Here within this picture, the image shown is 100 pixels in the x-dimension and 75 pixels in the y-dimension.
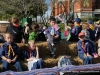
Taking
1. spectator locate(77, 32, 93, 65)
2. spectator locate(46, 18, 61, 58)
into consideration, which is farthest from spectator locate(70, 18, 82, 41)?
spectator locate(77, 32, 93, 65)

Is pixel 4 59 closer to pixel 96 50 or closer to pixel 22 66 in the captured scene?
pixel 22 66

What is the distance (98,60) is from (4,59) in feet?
10.1

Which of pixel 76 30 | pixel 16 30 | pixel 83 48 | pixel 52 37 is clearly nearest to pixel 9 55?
pixel 16 30

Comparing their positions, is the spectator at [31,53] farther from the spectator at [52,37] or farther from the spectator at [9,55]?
the spectator at [52,37]

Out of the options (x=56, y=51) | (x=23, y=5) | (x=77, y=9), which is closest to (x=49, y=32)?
(x=56, y=51)

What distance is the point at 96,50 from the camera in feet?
29.9

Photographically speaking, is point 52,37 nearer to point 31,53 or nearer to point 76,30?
point 31,53

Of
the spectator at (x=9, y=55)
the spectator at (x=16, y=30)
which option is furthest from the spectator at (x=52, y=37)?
Answer: the spectator at (x=9, y=55)

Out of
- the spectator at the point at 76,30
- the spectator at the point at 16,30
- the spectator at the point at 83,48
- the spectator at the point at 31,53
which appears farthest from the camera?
the spectator at the point at 76,30

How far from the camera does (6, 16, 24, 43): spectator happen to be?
8688mm

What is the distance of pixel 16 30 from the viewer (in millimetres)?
8758

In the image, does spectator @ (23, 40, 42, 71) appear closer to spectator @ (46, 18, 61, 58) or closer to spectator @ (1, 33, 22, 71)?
spectator @ (1, 33, 22, 71)

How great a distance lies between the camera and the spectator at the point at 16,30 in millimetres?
8688

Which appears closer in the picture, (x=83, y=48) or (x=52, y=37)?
(x=83, y=48)
